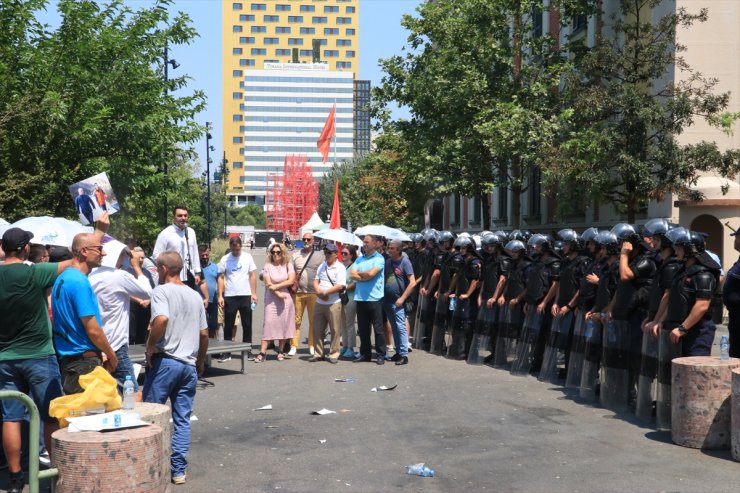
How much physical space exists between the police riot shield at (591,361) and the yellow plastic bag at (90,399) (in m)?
6.19

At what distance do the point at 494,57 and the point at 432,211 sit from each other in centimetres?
1258

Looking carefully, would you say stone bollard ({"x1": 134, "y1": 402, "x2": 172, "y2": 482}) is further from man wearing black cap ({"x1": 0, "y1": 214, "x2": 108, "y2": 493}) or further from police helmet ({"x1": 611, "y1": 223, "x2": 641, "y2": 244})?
police helmet ({"x1": 611, "y1": 223, "x2": 641, "y2": 244})

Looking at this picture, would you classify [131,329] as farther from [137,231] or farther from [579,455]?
[137,231]

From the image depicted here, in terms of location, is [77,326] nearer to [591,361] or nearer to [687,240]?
[687,240]

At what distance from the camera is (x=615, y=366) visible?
10.0 m

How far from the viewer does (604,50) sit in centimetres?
2084

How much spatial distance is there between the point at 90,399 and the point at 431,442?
10.9 ft

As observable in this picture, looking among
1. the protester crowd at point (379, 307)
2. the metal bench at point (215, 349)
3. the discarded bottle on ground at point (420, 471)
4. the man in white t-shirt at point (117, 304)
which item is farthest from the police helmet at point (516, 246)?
the man in white t-shirt at point (117, 304)

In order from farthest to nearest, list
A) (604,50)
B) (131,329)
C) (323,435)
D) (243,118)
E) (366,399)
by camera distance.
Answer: (243,118), (604,50), (131,329), (366,399), (323,435)

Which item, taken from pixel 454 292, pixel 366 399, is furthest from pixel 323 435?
pixel 454 292

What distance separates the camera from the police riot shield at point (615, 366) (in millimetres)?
9891

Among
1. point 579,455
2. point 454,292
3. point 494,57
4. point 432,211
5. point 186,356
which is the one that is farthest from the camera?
point 432,211

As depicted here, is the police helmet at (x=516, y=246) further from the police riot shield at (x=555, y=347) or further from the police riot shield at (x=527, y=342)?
the police riot shield at (x=555, y=347)

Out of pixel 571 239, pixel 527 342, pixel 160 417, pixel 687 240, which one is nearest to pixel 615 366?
pixel 687 240
